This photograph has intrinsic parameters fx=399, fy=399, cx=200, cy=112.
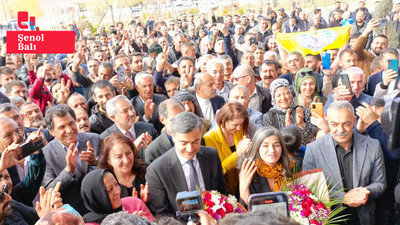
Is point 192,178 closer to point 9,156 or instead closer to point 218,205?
point 218,205

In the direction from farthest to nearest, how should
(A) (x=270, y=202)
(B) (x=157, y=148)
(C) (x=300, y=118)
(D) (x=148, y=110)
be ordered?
(D) (x=148, y=110)
(C) (x=300, y=118)
(B) (x=157, y=148)
(A) (x=270, y=202)

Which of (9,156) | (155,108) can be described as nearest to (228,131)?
(155,108)

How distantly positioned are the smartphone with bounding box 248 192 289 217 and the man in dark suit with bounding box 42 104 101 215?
6.19ft

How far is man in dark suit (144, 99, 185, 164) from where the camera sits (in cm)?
407

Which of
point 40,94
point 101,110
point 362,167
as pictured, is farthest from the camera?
point 40,94

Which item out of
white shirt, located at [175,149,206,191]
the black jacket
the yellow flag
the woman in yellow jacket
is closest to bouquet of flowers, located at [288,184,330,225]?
white shirt, located at [175,149,206,191]

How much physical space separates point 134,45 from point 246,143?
7.94 meters

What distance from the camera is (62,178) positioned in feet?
11.1

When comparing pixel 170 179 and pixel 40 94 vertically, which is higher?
pixel 40 94

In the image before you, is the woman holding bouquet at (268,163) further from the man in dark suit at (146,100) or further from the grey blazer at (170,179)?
the man in dark suit at (146,100)

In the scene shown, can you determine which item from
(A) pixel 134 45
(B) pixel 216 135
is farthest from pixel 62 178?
(A) pixel 134 45

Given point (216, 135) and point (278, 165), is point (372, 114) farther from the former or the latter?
point (216, 135)

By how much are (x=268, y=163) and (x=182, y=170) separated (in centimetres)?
75

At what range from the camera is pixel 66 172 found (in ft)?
11.3
